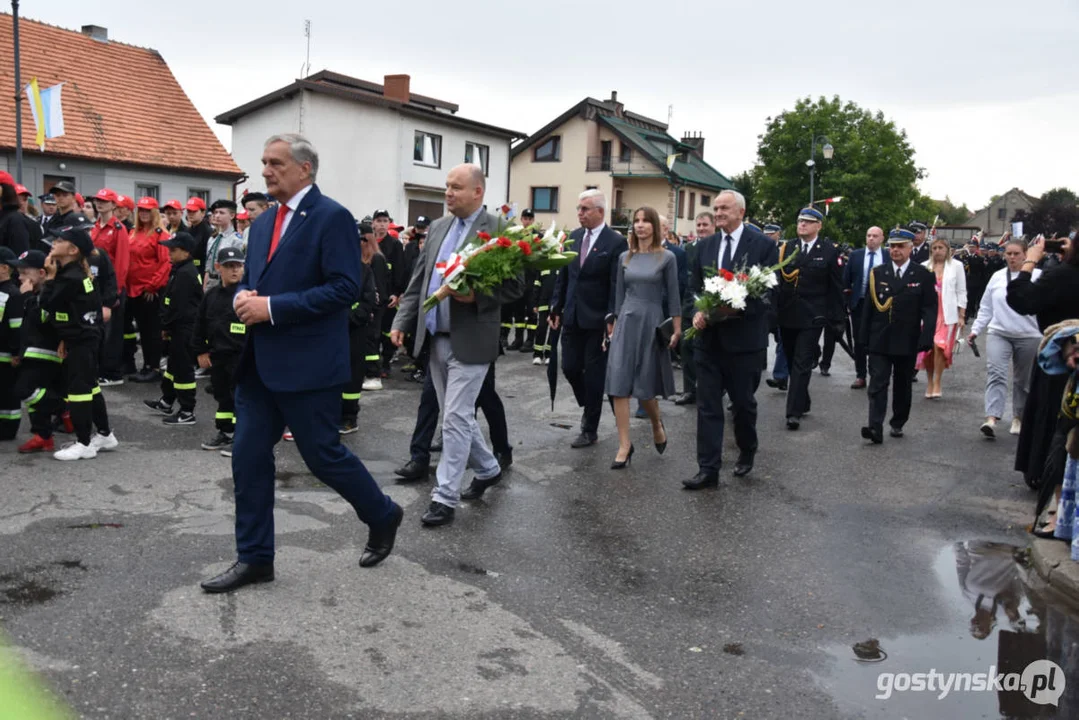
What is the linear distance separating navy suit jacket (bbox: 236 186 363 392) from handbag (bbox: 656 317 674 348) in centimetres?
365

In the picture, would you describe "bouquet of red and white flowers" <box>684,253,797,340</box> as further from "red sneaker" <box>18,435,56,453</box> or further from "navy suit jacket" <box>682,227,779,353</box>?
"red sneaker" <box>18,435,56,453</box>

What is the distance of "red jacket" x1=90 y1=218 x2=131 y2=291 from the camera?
11.0 meters

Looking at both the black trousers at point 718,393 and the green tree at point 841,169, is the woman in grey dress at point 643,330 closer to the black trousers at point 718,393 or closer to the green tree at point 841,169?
the black trousers at point 718,393

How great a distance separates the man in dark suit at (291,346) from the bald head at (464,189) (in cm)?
146

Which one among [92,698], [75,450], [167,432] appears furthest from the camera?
[167,432]

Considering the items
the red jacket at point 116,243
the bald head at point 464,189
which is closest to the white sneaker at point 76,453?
the bald head at point 464,189

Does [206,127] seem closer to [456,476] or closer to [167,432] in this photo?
[167,432]

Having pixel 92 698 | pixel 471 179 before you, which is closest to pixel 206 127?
pixel 471 179

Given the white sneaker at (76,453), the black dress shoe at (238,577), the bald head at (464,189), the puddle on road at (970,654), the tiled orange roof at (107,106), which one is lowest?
the puddle on road at (970,654)

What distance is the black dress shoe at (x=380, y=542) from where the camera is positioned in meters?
5.16

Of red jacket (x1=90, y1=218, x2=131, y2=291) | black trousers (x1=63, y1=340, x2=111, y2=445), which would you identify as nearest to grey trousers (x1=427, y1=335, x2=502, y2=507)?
black trousers (x1=63, y1=340, x2=111, y2=445)

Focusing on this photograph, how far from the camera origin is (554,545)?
19.1 feet

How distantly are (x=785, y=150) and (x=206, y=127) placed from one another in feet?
162

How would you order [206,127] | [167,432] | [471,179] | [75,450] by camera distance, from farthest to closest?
[206,127] < [167,432] < [75,450] < [471,179]
